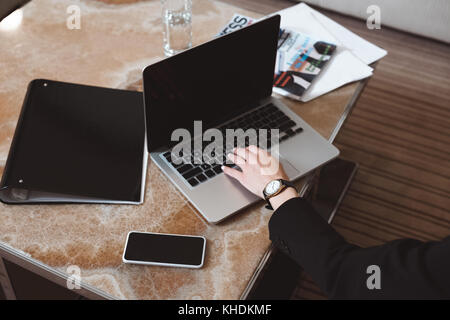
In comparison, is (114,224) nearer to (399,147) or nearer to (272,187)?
(272,187)

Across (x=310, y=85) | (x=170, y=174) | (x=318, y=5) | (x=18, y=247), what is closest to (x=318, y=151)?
(x=310, y=85)

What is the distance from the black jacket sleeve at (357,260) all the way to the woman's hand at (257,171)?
0.03 metres

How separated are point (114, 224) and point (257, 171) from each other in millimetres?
307

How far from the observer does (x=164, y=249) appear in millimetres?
874

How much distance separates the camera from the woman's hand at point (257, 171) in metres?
0.95

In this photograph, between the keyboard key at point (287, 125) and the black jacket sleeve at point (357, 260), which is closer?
the black jacket sleeve at point (357, 260)

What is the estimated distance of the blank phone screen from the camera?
859 millimetres

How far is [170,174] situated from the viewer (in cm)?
99

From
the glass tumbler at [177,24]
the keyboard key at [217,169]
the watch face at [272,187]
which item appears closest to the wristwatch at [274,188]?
the watch face at [272,187]

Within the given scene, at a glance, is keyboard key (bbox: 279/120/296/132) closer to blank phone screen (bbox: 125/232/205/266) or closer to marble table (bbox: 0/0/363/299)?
marble table (bbox: 0/0/363/299)

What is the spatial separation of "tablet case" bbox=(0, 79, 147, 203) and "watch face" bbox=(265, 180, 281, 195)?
26 cm

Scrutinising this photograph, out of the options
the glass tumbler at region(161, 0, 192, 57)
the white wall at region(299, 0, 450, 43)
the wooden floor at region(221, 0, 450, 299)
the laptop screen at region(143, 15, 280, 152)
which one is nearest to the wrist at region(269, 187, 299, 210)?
the laptop screen at region(143, 15, 280, 152)

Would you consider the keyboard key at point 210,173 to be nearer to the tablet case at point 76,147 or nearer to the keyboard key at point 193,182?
the keyboard key at point 193,182
